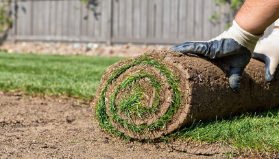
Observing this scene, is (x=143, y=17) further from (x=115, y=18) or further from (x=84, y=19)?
(x=84, y=19)

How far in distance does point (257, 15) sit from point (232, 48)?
0.90 feet

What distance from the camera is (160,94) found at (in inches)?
90.8

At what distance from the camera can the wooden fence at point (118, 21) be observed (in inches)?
406

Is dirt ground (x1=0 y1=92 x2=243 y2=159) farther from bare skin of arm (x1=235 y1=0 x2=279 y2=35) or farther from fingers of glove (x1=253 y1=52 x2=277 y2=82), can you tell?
fingers of glove (x1=253 y1=52 x2=277 y2=82)

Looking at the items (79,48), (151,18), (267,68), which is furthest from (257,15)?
(79,48)

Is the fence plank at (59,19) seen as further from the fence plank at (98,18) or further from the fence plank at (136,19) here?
the fence plank at (136,19)

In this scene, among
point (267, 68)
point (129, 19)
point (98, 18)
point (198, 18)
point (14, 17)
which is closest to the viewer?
point (267, 68)

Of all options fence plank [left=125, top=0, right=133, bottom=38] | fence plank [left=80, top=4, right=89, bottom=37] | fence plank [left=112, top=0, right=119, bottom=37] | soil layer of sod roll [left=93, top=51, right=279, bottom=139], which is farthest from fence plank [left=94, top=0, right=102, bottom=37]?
soil layer of sod roll [left=93, top=51, right=279, bottom=139]

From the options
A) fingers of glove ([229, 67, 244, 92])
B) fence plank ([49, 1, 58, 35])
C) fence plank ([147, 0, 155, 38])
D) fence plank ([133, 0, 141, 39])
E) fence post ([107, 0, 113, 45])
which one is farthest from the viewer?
fence plank ([49, 1, 58, 35])

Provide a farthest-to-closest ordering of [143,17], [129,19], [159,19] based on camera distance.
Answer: [129,19]
[143,17]
[159,19]

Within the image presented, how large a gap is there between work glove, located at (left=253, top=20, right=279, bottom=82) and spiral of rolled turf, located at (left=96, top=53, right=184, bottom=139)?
1088 millimetres

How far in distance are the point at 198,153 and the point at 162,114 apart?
0.33 meters

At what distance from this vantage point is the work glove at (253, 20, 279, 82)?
2984 mm

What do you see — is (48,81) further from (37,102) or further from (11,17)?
(11,17)
